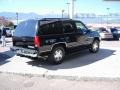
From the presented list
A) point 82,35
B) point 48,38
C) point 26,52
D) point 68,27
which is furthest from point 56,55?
point 82,35

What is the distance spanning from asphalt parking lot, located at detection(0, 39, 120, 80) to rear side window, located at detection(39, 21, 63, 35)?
55.2 inches

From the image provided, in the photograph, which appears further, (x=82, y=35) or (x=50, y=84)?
(x=82, y=35)

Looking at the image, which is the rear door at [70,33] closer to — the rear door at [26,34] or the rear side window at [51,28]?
the rear side window at [51,28]

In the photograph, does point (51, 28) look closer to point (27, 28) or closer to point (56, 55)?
point (27, 28)

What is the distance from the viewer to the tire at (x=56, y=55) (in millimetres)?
9516

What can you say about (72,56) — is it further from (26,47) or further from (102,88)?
(102,88)

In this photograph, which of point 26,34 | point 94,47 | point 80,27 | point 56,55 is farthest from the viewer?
point 94,47

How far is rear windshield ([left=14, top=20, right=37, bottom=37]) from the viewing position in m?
9.12

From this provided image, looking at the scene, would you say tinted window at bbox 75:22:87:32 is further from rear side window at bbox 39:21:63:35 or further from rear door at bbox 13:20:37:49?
rear door at bbox 13:20:37:49

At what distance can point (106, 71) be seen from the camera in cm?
838

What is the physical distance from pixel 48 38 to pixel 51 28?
52 centimetres

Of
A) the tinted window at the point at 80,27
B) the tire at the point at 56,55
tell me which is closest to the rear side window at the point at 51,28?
the tire at the point at 56,55

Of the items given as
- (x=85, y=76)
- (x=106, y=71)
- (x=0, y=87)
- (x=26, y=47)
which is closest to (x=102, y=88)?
(x=85, y=76)

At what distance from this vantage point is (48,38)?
9.16 m
